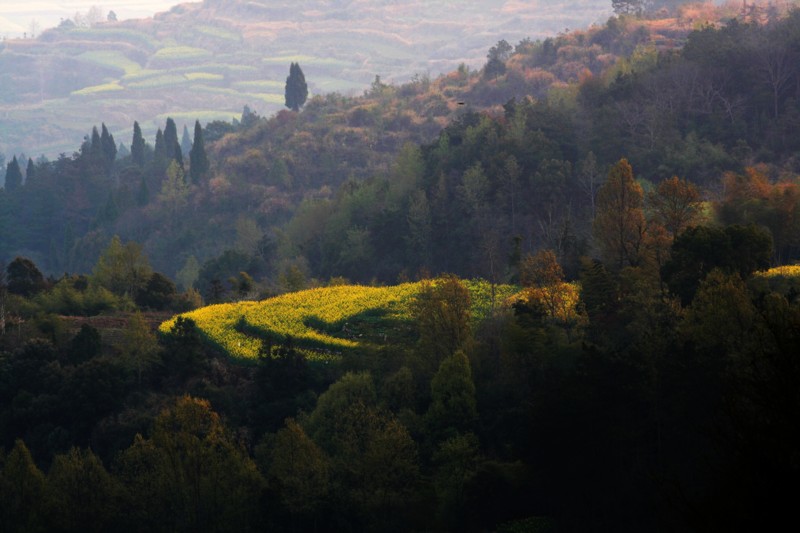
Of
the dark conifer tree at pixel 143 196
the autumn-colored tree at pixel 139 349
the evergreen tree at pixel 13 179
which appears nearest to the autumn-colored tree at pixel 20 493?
the autumn-colored tree at pixel 139 349

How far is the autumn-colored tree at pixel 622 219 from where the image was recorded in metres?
50.6

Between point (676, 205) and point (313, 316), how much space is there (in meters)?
19.9

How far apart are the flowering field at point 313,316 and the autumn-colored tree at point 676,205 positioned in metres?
8.29

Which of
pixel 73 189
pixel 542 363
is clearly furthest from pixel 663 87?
pixel 73 189

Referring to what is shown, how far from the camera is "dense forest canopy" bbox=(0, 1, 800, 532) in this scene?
34312 mm

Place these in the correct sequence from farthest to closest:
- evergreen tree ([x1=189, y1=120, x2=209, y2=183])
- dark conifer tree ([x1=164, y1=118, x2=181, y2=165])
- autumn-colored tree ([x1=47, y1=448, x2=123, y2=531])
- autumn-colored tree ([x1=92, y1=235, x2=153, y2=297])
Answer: dark conifer tree ([x1=164, y1=118, x2=181, y2=165]), evergreen tree ([x1=189, y1=120, x2=209, y2=183]), autumn-colored tree ([x1=92, y1=235, x2=153, y2=297]), autumn-colored tree ([x1=47, y1=448, x2=123, y2=531])

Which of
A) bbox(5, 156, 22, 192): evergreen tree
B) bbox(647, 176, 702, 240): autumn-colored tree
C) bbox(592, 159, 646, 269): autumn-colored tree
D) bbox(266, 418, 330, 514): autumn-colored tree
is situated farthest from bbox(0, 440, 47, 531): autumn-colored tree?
bbox(5, 156, 22, 192): evergreen tree

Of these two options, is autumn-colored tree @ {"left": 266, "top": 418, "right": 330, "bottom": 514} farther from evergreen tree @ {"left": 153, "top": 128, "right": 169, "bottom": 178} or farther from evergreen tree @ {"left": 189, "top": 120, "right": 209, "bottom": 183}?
evergreen tree @ {"left": 153, "top": 128, "right": 169, "bottom": 178}

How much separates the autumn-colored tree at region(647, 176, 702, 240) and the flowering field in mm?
8291

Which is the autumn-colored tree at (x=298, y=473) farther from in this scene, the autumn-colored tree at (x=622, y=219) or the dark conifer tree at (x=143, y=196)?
the dark conifer tree at (x=143, y=196)

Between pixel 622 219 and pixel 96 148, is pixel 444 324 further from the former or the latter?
pixel 96 148

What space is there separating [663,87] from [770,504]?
78.3m

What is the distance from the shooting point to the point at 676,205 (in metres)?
50.8

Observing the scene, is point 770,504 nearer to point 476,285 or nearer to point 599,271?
point 599,271
